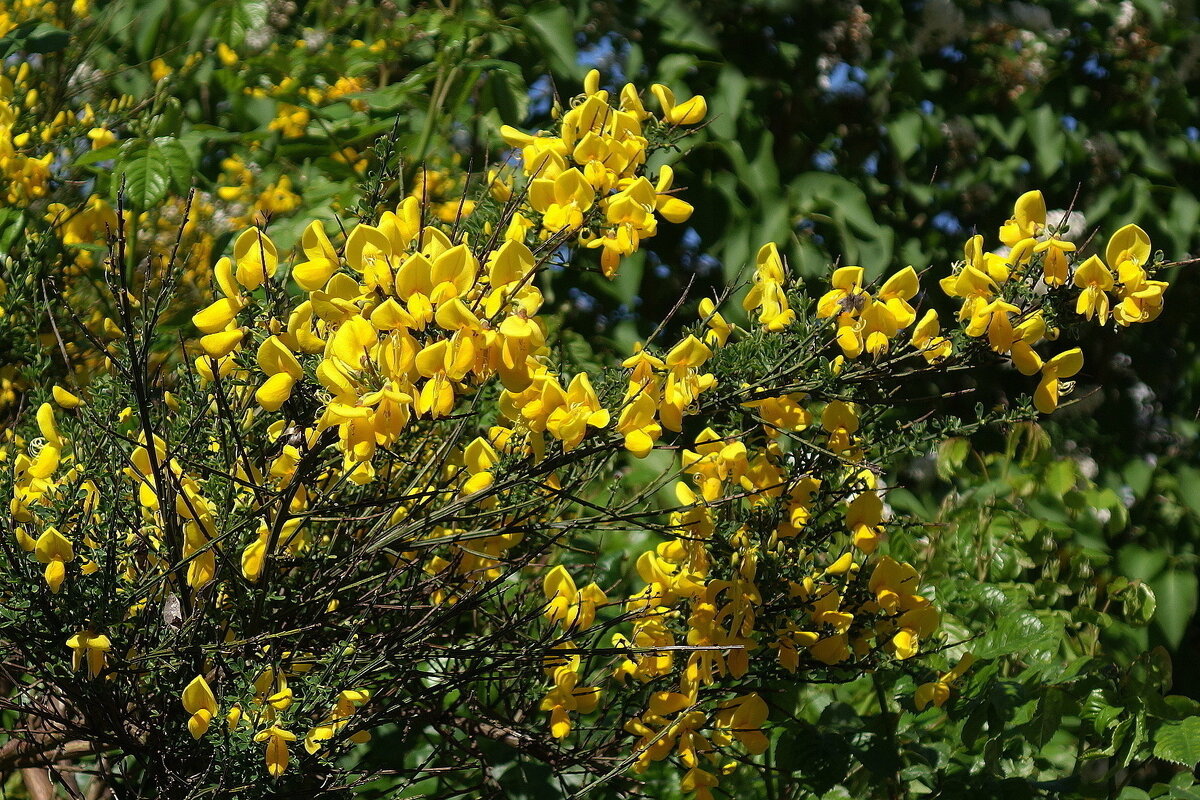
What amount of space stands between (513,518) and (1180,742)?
26.2 inches

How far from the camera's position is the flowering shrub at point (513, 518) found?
0.81 metres

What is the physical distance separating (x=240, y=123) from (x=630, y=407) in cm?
153

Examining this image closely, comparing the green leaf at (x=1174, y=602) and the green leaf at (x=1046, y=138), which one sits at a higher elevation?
the green leaf at (x=1046, y=138)

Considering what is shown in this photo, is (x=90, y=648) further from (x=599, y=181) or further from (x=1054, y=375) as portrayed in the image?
(x=1054, y=375)

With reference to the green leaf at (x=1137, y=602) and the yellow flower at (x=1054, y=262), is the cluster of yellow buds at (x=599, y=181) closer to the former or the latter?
the yellow flower at (x=1054, y=262)

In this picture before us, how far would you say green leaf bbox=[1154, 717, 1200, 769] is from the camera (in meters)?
0.99

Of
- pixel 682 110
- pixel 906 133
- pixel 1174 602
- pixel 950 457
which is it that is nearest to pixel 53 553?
pixel 682 110

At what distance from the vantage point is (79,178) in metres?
1.81

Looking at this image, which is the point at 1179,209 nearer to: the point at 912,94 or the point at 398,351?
the point at 912,94

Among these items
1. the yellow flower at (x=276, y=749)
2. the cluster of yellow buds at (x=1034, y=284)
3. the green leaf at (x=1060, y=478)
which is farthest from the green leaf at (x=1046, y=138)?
the yellow flower at (x=276, y=749)

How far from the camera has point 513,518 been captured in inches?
43.8

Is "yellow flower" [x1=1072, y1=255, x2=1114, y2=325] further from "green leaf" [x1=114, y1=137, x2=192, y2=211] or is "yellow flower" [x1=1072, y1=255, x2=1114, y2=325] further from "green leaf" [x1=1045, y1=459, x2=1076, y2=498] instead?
"green leaf" [x1=114, y1=137, x2=192, y2=211]

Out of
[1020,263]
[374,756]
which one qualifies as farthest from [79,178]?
[1020,263]

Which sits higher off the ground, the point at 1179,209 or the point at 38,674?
the point at 38,674
